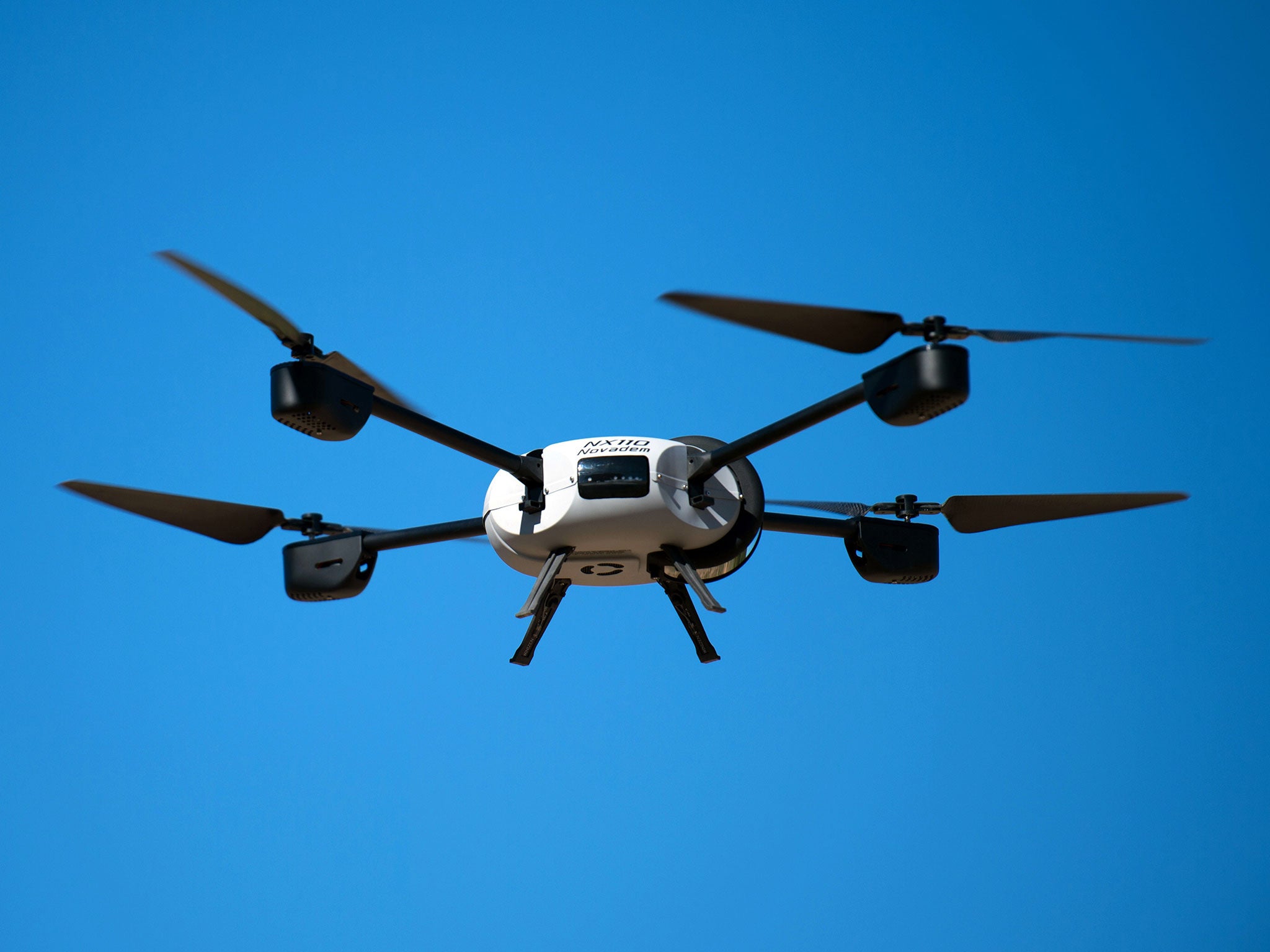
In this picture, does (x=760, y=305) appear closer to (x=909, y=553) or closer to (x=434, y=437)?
(x=434, y=437)

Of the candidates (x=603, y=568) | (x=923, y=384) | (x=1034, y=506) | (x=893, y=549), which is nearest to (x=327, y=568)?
(x=603, y=568)

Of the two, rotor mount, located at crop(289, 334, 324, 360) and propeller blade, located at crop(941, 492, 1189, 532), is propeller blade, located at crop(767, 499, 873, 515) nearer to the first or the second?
propeller blade, located at crop(941, 492, 1189, 532)

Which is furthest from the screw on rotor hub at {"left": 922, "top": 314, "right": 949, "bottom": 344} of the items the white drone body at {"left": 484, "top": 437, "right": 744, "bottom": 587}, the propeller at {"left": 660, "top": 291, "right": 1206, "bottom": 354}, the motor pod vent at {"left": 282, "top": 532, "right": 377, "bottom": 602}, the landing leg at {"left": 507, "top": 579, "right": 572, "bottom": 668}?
the motor pod vent at {"left": 282, "top": 532, "right": 377, "bottom": 602}

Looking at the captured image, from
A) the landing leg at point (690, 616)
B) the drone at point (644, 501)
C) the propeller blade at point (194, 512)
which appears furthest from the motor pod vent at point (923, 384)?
the propeller blade at point (194, 512)

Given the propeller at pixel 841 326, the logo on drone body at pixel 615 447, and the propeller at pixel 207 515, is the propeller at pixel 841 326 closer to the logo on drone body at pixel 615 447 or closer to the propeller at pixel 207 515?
the logo on drone body at pixel 615 447

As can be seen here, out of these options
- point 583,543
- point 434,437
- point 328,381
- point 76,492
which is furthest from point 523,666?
point 76,492
